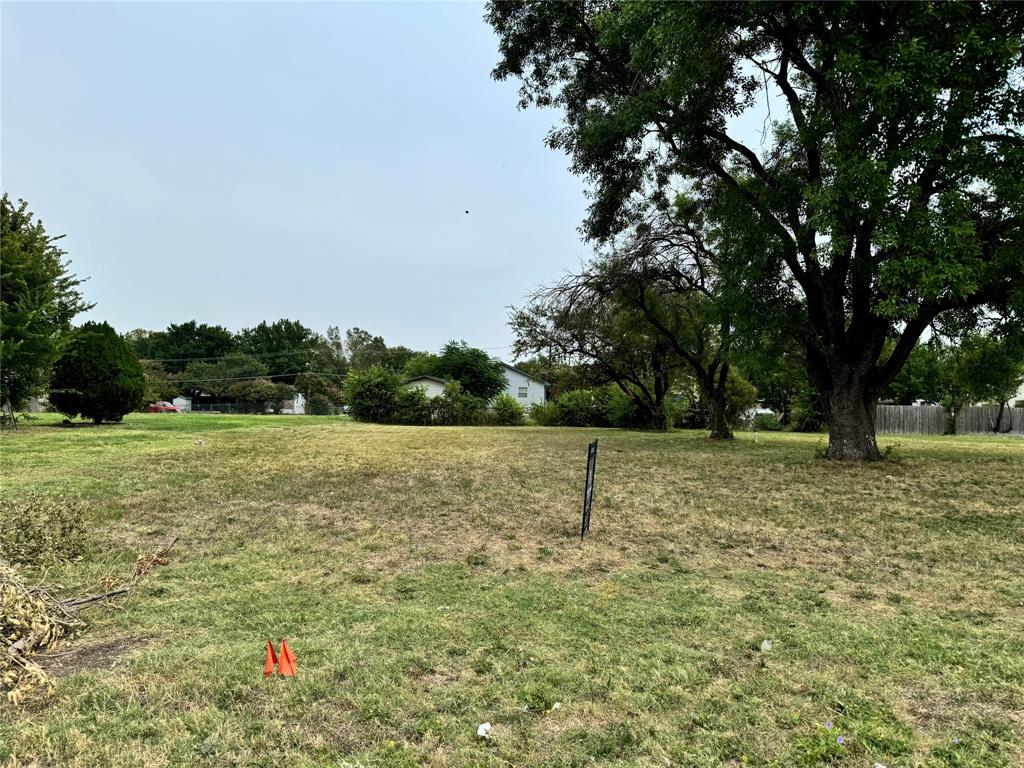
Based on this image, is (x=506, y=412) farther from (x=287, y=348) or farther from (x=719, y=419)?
(x=287, y=348)

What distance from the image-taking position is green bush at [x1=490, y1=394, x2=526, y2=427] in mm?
29078

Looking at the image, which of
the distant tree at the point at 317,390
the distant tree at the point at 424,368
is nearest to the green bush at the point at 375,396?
the distant tree at the point at 424,368

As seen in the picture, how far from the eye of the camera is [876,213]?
24.5ft

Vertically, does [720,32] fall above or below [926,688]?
above

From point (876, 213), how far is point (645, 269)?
9059 millimetres

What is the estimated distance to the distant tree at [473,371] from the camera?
3441cm

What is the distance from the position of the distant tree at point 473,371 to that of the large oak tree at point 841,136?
71.9ft

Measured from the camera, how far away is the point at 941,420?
28.0 metres

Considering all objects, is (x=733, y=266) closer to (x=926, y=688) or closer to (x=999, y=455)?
(x=999, y=455)

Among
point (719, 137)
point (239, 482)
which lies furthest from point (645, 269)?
point (239, 482)

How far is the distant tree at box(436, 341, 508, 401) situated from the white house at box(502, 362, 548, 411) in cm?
1022

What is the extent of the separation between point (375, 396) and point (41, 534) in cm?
2388

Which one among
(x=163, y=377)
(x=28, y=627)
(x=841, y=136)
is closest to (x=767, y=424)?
(x=841, y=136)

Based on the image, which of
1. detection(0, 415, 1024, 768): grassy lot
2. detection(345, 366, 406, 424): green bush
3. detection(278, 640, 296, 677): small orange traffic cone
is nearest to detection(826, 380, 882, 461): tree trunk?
detection(0, 415, 1024, 768): grassy lot
